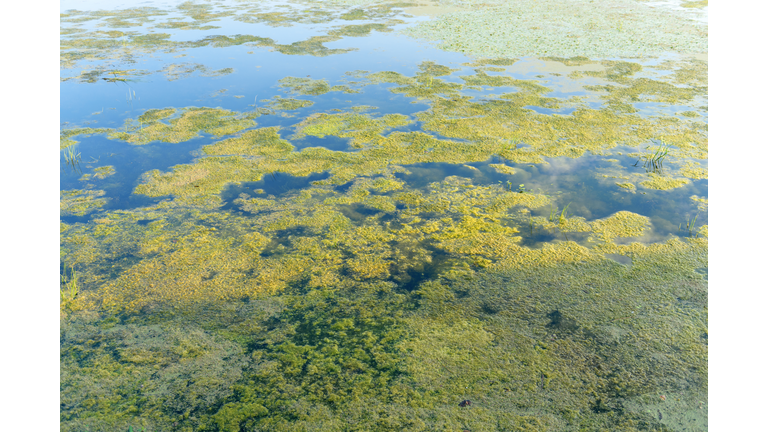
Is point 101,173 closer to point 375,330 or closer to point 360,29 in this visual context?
point 375,330

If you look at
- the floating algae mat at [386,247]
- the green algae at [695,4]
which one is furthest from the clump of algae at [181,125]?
the green algae at [695,4]

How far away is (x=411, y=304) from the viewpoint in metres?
2.49

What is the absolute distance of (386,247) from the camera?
2982 mm

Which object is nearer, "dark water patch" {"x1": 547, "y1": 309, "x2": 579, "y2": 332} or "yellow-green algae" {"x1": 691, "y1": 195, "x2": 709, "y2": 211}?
"dark water patch" {"x1": 547, "y1": 309, "x2": 579, "y2": 332}

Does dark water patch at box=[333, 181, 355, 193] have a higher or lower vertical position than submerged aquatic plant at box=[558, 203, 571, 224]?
higher

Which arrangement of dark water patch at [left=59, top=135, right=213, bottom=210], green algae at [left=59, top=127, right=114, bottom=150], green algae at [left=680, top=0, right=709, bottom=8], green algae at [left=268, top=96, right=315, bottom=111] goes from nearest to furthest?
dark water patch at [left=59, top=135, right=213, bottom=210]
green algae at [left=59, top=127, right=114, bottom=150]
green algae at [left=268, top=96, right=315, bottom=111]
green algae at [left=680, top=0, right=709, bottom=8]

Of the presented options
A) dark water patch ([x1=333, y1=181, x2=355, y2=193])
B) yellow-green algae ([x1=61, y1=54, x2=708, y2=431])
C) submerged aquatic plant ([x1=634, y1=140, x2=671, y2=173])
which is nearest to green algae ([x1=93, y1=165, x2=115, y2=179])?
yellow-green algae ([x1=61, y1=54, x2=708, y2=431])

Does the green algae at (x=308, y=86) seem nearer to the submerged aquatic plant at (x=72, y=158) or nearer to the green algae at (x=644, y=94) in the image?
the submerged aquatic plant at (x=72, y=158)

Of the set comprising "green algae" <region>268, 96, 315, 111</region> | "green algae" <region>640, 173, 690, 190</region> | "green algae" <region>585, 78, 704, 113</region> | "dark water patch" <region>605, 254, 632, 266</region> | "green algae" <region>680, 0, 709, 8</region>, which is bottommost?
"dark water patch" <region>605, 254, 632, 266</region>

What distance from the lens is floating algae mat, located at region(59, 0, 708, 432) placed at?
1.95 m

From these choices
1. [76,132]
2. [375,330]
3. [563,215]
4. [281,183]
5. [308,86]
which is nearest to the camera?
[375,330]

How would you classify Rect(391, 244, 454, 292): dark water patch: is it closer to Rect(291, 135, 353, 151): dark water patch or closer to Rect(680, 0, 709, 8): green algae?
Rect(291, 135, 353, 151): dark water patch

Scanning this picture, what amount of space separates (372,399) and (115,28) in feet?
33.9

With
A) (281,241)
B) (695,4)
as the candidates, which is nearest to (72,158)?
(281,241)
